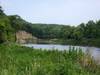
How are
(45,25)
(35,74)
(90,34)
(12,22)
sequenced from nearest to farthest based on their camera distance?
→ (35,74) < (12,22) < (90,34) < (45,25)

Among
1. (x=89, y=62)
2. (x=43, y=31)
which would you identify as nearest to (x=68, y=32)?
(x=43, y=31)

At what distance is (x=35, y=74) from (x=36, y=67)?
0.60 metres

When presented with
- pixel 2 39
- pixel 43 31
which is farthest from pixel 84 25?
pixel 2 39

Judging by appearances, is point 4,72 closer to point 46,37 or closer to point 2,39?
point 2,39

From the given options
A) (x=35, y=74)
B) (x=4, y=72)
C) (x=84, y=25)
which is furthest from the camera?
(x=84, y=25)

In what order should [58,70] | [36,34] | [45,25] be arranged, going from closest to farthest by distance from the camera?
1. [58,70]
2. [36,34]
3. [45,25]

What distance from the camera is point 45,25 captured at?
171500 mm

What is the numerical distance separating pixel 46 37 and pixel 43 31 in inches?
226

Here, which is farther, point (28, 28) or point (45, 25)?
point (45, 25)

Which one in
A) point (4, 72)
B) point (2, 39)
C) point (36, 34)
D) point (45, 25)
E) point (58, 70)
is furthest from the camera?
point (45, 25)

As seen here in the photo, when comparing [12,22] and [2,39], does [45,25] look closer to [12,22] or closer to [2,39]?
[12,22]

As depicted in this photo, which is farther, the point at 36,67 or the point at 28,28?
the point at 28,28

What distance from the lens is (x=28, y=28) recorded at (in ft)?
418

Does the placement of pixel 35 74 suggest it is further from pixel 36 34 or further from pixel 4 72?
pixel 36 34
